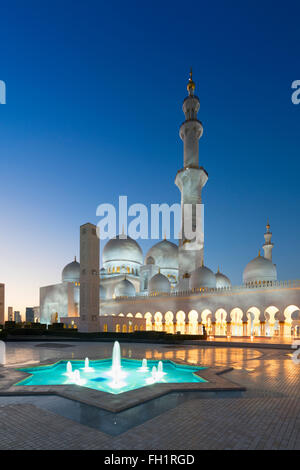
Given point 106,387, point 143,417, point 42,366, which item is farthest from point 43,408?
point 42,366

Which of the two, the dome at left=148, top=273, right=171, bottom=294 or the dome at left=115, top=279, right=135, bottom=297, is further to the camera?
the dome at left=115, top=279, right=135, bottom=297

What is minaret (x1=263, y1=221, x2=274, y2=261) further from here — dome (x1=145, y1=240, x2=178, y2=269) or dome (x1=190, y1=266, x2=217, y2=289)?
dome (x1=145, y1=240, x2=178, y2=269)

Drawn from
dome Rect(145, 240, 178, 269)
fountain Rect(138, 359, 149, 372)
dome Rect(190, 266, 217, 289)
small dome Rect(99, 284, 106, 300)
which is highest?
dome Rect(145, 240, 178, 269)

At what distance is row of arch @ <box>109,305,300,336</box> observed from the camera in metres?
24.6

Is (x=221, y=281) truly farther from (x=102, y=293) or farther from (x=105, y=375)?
(x=105, y=375)

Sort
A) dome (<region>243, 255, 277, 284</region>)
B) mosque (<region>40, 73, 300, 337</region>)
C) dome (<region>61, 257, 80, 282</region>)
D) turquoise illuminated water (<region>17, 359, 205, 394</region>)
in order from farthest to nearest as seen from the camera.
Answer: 1. dome (<region>61, 257, 80, 282</region>)
2. dome (<region>243, 255, 277, 284</region>)
3. mosque (<region>40, 73, 300, 337</region>)
4. turquoise illuminated water (<region>17, 359, 205, 394</region>)

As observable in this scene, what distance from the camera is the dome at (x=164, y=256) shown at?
147 ft

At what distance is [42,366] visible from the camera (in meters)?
9.88

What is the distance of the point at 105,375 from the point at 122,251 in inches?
1431

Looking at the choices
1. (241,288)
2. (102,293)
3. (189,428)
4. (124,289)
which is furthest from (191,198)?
(189,428)

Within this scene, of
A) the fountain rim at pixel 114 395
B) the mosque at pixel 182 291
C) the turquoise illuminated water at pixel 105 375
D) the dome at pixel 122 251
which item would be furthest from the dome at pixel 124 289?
the fountain rim at pixel 114 395

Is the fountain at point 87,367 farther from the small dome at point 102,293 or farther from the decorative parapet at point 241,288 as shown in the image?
the small dome at point 102,293

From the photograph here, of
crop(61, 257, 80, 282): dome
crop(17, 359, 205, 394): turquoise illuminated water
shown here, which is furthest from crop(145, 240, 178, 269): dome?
crop(17, 359, 205, 394): turquoise illuminated water

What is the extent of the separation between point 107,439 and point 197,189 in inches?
1282
